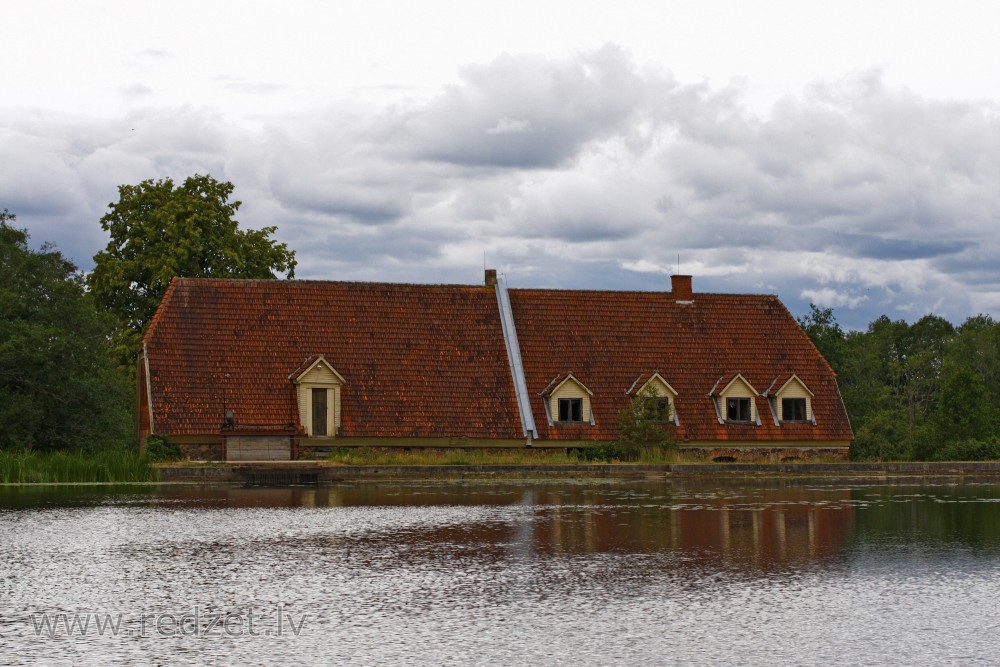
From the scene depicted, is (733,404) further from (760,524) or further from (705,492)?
(760,524)

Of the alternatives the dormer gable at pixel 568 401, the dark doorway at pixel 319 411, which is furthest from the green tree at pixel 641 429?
the dark doorway at pixel 319 411

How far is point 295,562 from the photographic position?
683 inches

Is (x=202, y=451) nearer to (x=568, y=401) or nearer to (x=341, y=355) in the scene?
(x=341, y=355)

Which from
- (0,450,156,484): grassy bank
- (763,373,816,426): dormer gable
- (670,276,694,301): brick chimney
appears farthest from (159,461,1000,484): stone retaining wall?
(670,276,694,301): brick chimney

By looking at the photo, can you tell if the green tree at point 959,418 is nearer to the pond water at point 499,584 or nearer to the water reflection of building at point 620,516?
the water reflection of building at point 620,516

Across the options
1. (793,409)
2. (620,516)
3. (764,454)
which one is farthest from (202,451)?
(793,409)

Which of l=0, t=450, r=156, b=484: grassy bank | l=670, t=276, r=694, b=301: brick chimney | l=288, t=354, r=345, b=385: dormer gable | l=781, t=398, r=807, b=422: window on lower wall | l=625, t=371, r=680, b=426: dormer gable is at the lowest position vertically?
l=0, t=450, r=156, b=484: grassy bank

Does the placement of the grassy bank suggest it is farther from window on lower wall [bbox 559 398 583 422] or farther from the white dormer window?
window on lower wall [bbox 559 398 583 422]

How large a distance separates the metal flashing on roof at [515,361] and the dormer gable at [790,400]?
9379mm

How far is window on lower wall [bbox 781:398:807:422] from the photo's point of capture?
4850 centimetres

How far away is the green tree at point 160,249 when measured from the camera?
A: 56.4 metres

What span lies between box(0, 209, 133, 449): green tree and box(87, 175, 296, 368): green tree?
900 cm

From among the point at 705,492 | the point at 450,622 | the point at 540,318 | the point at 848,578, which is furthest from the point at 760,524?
the point at 540,318

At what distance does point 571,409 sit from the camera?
4625 cm
